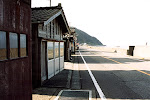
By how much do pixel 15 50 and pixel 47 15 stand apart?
12.7 ft

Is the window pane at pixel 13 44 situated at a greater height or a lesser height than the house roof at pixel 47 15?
lesser

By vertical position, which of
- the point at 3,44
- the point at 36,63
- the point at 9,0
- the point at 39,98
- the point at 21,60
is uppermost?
the point at 9,0

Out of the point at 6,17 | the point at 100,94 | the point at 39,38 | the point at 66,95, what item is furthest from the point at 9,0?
the point at 100,94

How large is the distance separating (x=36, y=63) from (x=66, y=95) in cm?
234

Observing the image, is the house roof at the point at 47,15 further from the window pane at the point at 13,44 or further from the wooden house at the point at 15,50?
the window pane at the point at 13,44

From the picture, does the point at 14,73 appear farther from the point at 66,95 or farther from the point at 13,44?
the point at 66,95

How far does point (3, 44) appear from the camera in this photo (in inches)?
143

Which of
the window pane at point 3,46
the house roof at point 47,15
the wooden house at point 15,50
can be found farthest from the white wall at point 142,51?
the window pane at point 3,46

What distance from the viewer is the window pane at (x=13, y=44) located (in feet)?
13.0

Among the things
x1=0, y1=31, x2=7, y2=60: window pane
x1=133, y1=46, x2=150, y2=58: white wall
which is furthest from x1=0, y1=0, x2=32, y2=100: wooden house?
x1=133, y1=46, x2=150, y2=58: white wall

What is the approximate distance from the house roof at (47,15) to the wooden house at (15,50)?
6.28 ft

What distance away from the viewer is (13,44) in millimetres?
4102

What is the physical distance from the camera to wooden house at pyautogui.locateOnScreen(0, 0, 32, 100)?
3.56 m

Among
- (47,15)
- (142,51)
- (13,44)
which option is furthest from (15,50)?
(142,51)
